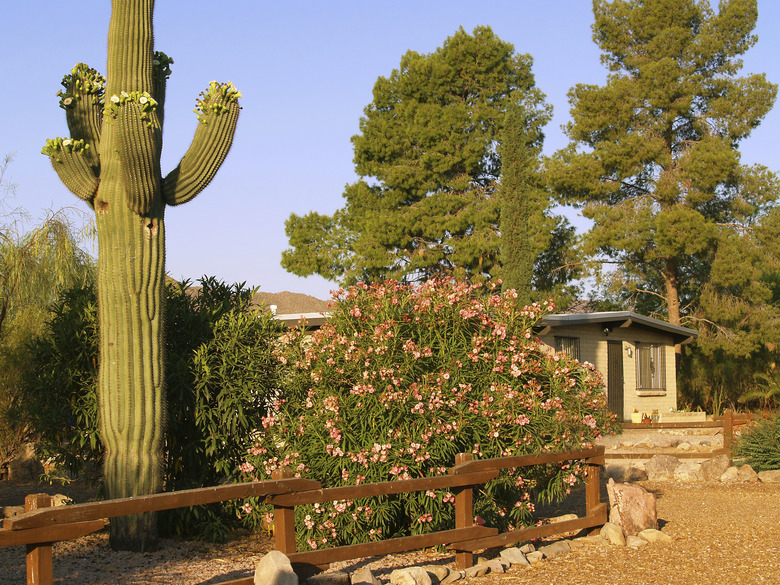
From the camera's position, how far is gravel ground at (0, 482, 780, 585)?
666cm

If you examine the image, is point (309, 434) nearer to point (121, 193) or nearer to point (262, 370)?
point (262, 370)

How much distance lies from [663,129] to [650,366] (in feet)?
31.5

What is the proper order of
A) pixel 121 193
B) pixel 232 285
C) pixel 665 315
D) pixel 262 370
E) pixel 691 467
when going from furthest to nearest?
1. pixel 665 315
2. pixel 691 467
3. pixel 232 285
4. pixel 262 370
5. pixel 121 193

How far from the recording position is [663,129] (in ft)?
95.8

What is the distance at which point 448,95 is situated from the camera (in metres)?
30.5

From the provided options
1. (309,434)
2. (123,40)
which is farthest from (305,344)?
(123,40)

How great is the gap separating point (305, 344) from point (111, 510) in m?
3.47

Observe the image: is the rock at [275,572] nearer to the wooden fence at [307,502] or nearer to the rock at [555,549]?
the wooden fence at [307,502]

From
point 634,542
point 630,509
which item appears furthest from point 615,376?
point 634,542

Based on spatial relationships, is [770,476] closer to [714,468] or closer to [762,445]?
[714,468]

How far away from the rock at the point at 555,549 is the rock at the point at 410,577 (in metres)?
1.65

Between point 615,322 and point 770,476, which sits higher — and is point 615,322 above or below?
Result: above

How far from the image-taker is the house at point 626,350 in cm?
2127

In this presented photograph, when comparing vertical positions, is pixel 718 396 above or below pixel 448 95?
below
